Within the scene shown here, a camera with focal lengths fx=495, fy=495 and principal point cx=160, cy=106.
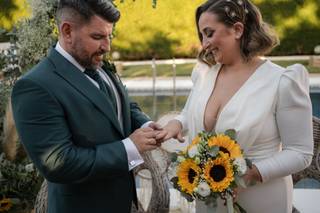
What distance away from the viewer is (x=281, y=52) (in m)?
13.3

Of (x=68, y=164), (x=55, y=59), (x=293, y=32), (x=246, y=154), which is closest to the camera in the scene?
(x=68, y=164)

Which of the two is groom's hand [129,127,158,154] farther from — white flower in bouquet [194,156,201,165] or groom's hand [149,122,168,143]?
white flower in bouquet [194,156,201,165]

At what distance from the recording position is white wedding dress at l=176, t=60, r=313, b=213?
80.6 inches

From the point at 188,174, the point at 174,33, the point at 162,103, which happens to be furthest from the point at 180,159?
the point at 174,33

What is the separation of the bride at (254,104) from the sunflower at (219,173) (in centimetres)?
21

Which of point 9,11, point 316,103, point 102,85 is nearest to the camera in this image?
point 102,85

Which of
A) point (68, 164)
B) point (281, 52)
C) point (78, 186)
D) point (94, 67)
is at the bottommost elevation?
point (281, 52)

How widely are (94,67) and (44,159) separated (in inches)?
17.4

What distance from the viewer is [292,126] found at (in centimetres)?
205

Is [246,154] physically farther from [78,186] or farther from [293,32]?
[293,32]

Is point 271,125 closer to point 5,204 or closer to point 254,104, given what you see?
point 254,104

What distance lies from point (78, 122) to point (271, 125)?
81 centimetres

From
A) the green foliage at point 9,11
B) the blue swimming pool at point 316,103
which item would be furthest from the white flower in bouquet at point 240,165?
the green foliage at point 9,11

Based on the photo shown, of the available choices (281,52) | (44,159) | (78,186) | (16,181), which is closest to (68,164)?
(44,159)
